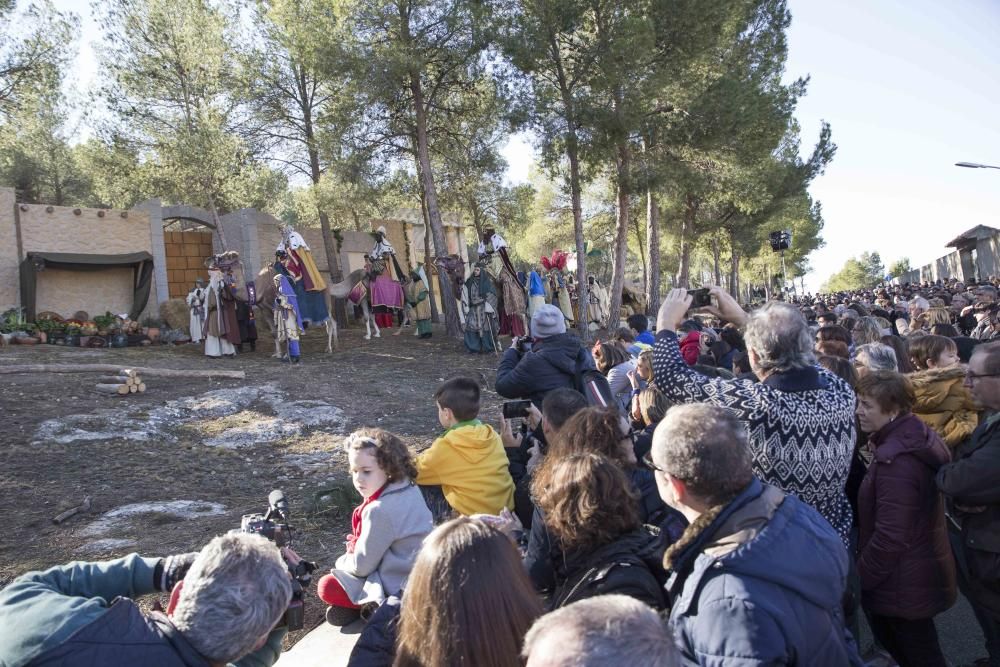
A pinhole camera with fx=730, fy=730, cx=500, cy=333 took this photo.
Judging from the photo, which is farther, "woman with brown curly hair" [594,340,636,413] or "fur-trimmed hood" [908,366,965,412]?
"woman with brown curly hair" [594,340,636,413]

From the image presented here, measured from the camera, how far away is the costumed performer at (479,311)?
45.4 feet

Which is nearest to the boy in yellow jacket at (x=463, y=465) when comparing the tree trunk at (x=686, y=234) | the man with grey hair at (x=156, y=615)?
the man with grey hair at (x=156, y=615)

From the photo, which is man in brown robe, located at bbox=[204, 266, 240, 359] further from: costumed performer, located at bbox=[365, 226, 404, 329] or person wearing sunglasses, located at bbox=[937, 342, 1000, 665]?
person wearing sunglasses, located at bbox=[937, 342, 1000, 665]

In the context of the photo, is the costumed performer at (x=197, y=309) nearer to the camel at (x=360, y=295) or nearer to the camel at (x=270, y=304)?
the camel at (x=270, y=304)

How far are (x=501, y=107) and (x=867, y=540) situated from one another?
1378 centimetres

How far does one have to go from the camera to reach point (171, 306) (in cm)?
1606

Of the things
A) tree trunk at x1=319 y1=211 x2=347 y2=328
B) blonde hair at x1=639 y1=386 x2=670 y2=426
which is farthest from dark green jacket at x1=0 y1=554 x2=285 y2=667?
tree trunk at x1=319 y1=211 x2=347 y2=328

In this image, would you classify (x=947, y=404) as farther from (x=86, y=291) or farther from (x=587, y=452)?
(x=86, y=291)

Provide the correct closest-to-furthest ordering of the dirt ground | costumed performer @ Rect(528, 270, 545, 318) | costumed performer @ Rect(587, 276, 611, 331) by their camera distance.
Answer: the dirt ground, costumed performer @ Rect(528, 270, 545, 318), costumed performer @ Rect(587, 276, 611, 331)

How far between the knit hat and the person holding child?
5.71ft

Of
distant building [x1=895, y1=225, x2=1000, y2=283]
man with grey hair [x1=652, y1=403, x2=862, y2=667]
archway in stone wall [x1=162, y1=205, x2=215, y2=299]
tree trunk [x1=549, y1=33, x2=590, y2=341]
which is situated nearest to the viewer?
man with grey hair [x1=652, y1=403, x2=862, y2=667]

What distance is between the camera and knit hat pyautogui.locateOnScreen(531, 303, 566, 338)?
4582mm

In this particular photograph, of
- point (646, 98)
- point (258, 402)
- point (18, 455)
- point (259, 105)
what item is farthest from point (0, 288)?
point (646, 98)

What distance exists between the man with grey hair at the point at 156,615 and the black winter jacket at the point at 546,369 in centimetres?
270
